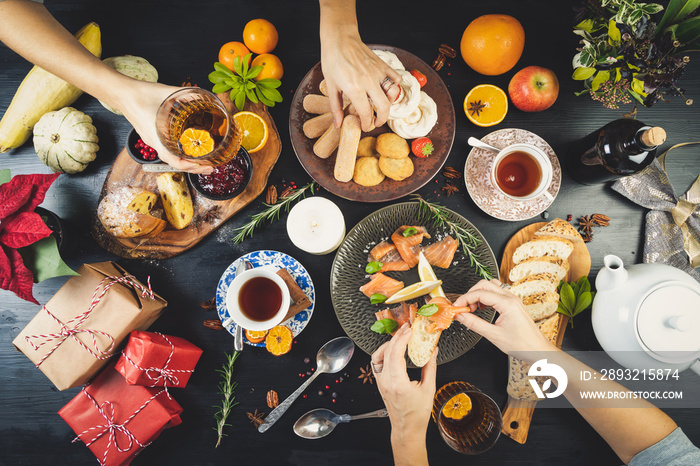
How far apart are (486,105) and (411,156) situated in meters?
0.41

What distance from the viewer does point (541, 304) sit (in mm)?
1480

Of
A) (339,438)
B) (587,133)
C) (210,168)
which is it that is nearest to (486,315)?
(339,438)

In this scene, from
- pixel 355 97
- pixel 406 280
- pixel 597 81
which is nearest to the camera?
pixel 355 97

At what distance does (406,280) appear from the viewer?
5.21ft

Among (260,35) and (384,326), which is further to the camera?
(260,35)

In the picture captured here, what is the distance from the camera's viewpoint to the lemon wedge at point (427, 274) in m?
1.46

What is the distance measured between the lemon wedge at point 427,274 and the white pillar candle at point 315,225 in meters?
0.35

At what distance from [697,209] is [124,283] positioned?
2506 mm

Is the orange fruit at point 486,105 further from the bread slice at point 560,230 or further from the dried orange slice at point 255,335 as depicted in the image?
the dried orange slice at point 255,335

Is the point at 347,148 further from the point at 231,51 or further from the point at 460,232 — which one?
the point at 231,51

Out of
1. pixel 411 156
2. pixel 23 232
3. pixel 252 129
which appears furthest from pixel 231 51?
pixel 23 232

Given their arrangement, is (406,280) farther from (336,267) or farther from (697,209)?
(697,209)

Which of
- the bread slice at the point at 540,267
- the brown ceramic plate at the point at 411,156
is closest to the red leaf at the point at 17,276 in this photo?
the brown ceramic plate at the point at 411,156

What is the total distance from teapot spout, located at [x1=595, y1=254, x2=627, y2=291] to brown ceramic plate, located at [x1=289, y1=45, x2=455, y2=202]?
0.73 m
